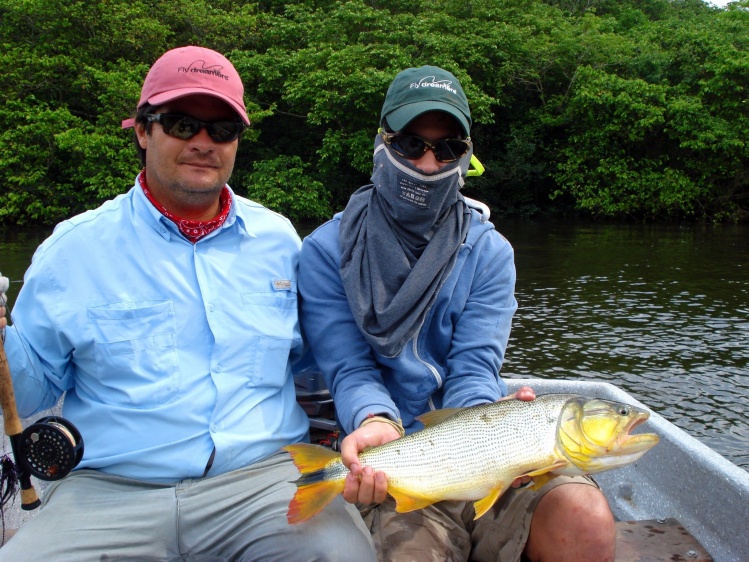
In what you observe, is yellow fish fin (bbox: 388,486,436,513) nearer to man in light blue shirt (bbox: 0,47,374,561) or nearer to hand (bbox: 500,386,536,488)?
man in light blue shirt (bbox: 0,47,374,561)

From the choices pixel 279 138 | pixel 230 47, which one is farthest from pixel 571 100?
pixel 230 47

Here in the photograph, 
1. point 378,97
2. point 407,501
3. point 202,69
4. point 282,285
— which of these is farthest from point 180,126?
point 378,97

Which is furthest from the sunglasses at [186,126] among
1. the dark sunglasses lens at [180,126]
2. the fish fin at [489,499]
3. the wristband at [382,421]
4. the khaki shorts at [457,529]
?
the fish fin at [489,499]

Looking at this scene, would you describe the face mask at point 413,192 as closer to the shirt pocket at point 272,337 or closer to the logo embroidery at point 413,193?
the logo embroidery at point 413,193

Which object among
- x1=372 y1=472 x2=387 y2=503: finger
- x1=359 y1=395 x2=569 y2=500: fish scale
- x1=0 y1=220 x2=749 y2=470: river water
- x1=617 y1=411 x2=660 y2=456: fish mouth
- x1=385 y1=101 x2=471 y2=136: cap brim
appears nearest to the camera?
x1=617 y1=411 x2=660 y2=456: fish mouth

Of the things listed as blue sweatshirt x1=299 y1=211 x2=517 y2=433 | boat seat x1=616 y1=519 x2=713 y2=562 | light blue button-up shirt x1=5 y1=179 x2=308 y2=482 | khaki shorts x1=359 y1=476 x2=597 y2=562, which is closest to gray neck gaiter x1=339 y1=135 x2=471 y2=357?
blue sweatshirt x1=299 y1=211 x2=517 y2=433

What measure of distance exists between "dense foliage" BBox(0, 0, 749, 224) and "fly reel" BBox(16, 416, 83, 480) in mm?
25701

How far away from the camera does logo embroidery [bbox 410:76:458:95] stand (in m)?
3.22

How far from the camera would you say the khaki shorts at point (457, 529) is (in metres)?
2.84

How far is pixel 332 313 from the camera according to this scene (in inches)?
134

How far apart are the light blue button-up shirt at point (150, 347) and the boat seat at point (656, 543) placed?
→ 1624 millimetres

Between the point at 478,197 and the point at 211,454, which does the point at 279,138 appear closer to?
the point at 478,197

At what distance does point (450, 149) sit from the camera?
3307mm

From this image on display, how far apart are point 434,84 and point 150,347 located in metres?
1.75
